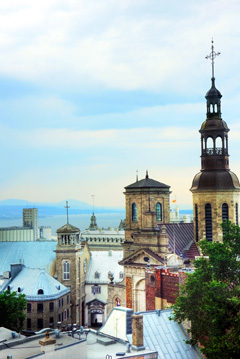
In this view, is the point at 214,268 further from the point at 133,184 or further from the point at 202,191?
the point at 133,184

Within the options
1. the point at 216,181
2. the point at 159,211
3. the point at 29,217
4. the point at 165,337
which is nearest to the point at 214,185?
the point at 216,181

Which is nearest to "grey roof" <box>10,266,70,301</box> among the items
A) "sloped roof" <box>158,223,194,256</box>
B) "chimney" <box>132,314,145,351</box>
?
"sloped roof" <box>158,223,194,256</box>

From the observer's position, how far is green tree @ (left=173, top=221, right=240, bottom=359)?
28578 millimetres

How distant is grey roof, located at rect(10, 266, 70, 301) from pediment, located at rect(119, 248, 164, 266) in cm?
870

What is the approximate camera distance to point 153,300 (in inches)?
1813

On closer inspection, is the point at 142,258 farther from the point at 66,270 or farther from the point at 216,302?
the point at 216,302

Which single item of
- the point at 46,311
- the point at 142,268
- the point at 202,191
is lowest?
the point at 46,311

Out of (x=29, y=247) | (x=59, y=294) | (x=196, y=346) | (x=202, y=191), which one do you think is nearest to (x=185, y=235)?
(x=202, y=191)

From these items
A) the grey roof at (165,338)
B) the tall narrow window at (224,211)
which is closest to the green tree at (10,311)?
the grey roof at (165,338)

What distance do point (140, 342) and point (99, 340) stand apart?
2.57 m

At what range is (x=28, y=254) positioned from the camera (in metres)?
74.8

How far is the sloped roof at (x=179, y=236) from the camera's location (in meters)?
61.2

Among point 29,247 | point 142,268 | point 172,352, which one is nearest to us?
point 172,352

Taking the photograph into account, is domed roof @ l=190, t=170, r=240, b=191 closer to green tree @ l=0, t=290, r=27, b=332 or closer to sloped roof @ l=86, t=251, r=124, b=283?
sloped roof @ l=86, t=251, r=124, b=283
